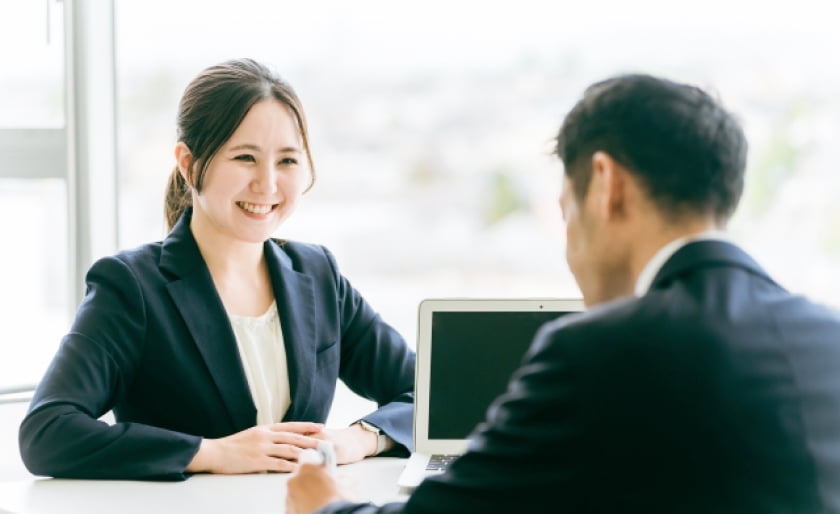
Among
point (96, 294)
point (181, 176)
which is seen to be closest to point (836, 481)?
point (96, 294)

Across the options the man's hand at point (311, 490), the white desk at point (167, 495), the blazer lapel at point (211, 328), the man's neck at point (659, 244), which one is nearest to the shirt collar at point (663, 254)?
the man's neck at point (659, 244)

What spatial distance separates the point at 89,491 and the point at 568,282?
1546mm

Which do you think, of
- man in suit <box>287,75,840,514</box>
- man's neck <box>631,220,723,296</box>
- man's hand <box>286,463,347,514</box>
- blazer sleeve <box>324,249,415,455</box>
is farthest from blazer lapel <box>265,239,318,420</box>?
man's neck <box>631,220,723,296</box>

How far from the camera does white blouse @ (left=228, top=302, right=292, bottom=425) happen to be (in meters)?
2.00

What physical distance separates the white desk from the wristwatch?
13 cm

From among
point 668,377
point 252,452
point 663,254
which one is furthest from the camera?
point 252,452

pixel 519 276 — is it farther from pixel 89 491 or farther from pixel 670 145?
pixel 670 145

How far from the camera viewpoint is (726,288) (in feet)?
3.51

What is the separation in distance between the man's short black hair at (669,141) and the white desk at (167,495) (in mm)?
759

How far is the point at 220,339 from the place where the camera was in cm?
196

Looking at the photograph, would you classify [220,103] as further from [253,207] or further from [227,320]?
[227,320]

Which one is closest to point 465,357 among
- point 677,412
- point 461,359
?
point 461,359

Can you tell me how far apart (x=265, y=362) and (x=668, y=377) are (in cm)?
117

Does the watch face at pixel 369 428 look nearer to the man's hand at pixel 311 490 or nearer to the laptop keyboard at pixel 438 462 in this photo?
the laptop keyboard at pixel 438 462
